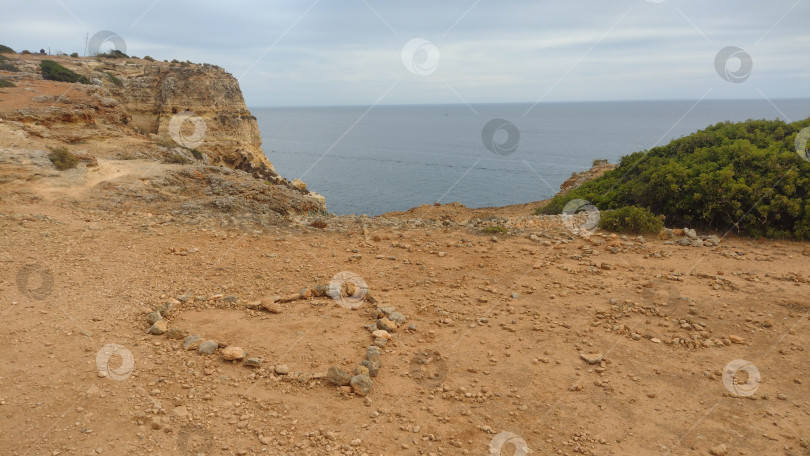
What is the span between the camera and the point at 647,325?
6.46 metres

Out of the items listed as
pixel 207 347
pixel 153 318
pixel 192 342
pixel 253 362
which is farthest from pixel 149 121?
pixel 253 362

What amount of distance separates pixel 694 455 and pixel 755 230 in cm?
818

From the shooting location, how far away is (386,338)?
6.03 meters

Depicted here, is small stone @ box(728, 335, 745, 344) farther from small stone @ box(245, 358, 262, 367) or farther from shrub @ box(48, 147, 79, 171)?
shrub @ box(48, 147, 79, 171)

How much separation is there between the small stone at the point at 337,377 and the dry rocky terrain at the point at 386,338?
5 cm

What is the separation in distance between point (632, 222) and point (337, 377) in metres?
8.24

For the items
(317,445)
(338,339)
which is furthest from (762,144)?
(317,445)

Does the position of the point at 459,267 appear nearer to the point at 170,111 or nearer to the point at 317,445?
the point at 317,445

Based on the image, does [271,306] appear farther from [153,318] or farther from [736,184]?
[736,184]

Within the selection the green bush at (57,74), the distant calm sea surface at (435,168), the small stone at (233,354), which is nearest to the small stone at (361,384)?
the small stone at (233,354)

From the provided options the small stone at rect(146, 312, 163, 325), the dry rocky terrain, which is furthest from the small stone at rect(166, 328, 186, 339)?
the small stone at rect(146, 312, 163, 325)

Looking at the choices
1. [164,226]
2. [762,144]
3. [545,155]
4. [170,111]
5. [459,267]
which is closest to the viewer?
[459,267]

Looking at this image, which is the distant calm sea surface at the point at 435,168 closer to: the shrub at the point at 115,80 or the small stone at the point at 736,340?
the shrub at the point at 115,80

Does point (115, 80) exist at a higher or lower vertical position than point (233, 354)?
higher
